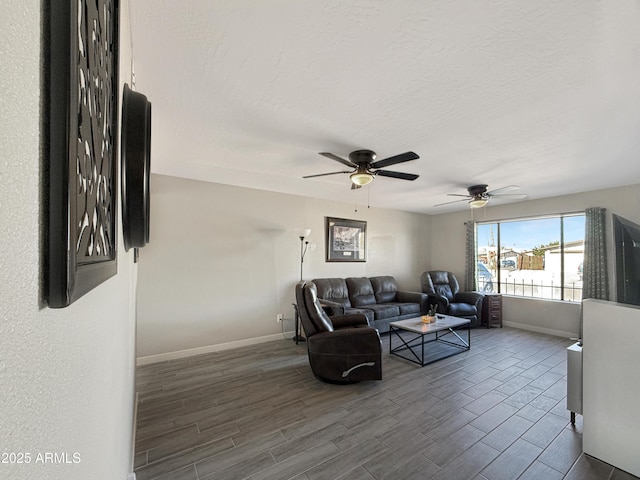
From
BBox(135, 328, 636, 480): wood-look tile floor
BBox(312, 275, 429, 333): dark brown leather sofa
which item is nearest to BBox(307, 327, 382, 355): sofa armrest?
BBox(135, 328, 636, 480): wood-look tile floor

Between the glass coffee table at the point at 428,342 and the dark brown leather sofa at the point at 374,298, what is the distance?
458 millimetres

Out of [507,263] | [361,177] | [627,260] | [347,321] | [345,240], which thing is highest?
[361,177]

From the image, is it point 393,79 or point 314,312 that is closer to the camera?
point 393,79

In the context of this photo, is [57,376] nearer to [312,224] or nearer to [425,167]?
[425,167]

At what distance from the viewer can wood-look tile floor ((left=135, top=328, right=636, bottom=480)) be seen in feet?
6.08

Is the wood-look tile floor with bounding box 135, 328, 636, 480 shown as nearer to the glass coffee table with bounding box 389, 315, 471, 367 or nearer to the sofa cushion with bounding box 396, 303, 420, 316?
the glass coffee table with bounding box 389, 315, 471, 367

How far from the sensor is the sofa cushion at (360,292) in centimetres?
514

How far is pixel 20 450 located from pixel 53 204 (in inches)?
9.2

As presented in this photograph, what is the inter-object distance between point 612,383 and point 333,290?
355 cm

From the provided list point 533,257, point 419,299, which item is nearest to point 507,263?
point 533,257

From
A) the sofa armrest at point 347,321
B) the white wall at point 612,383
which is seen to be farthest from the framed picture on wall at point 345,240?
the white wall at point 612,383

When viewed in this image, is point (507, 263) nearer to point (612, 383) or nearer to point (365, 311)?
point (365, 311)

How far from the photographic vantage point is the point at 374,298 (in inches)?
213

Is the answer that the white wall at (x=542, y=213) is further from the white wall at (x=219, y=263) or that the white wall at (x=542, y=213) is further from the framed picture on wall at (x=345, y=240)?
the white wall at (x=219, y=263)
